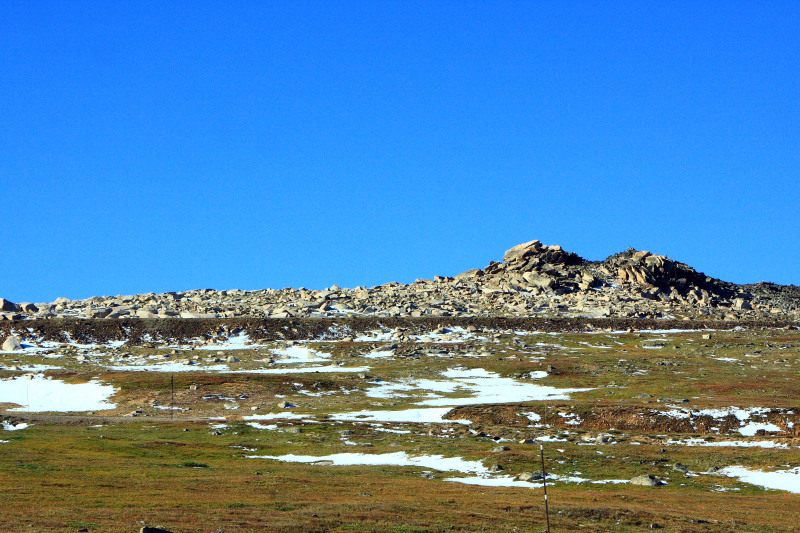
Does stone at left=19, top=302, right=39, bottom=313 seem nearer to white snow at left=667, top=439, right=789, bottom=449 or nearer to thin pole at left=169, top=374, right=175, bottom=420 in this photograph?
thin pole at left=169, top=374, right=175, bottom=420

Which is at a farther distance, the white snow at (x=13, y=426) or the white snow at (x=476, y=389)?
the white snow at (x=476, y=389)

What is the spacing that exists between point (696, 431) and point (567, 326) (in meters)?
74.3

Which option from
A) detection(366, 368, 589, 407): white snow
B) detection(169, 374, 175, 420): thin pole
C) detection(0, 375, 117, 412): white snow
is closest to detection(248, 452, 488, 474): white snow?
detection(169, 374, 175, 420): thin pole

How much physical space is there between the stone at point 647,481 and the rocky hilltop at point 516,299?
105 meters

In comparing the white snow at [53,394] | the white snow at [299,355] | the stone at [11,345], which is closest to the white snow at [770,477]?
the white snow at [53,394]

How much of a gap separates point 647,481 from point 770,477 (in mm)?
8928

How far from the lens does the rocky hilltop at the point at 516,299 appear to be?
161500 mm

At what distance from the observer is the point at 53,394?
316ft

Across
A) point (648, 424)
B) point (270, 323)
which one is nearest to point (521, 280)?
Answer: point (270, 323)

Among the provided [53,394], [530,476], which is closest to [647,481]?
[530,476]

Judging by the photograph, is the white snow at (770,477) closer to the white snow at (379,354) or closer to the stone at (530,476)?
the stone at (530,476)

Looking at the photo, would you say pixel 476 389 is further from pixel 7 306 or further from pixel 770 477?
pixel 7 306

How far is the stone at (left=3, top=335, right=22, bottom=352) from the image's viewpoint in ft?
411

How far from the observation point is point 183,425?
77.4m
